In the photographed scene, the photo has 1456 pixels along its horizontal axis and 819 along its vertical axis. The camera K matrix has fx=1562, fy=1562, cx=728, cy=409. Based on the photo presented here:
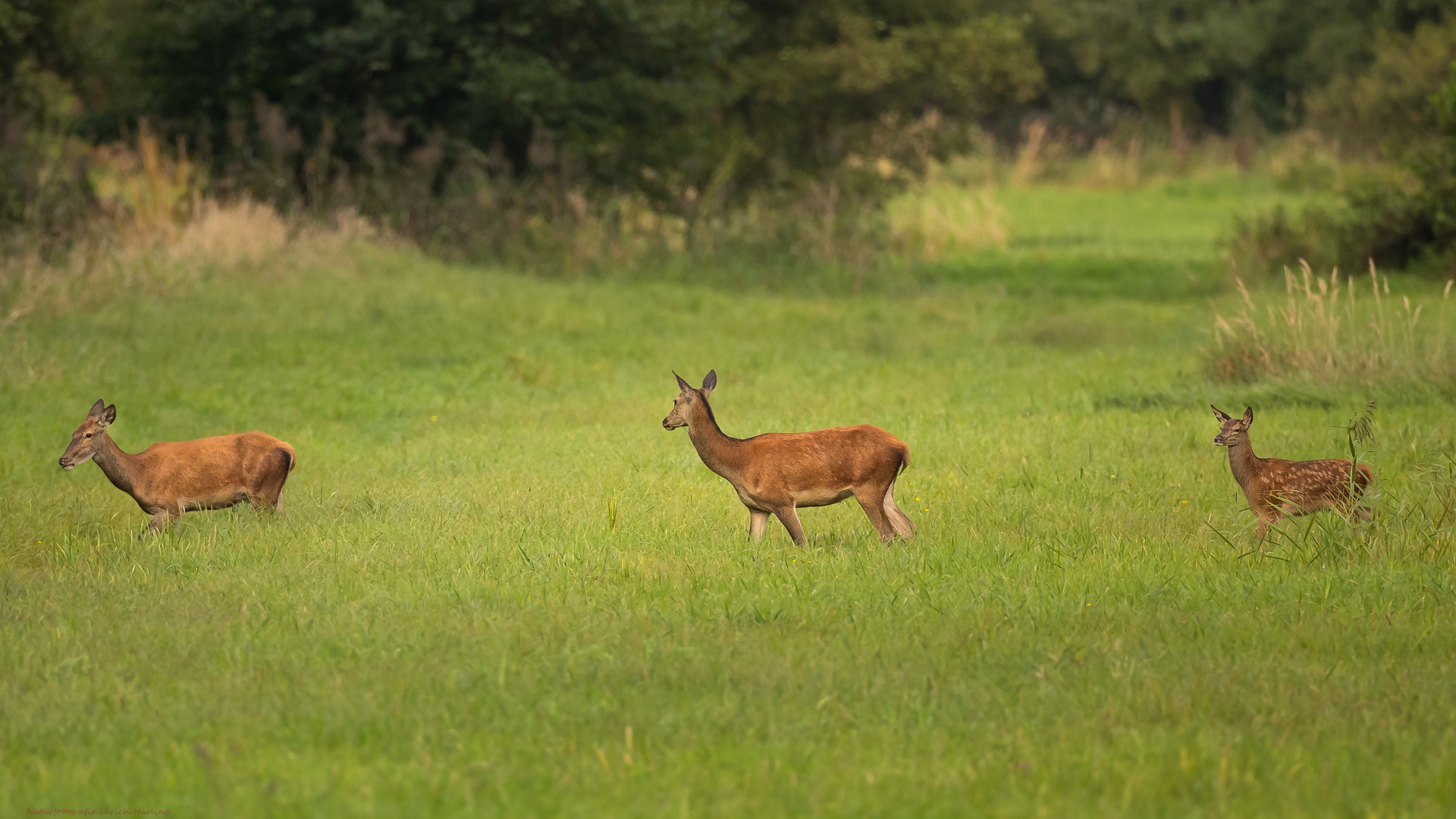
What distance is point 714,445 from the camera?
808cm

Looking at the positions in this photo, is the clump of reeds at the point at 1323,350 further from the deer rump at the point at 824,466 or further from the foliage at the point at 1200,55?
the foliage at the point at 1200,55

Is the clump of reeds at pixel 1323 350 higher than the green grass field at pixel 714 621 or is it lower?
higher

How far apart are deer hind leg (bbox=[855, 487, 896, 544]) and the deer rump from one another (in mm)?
35

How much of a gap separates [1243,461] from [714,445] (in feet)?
9.42

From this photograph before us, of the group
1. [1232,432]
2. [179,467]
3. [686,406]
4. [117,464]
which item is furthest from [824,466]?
[117,464]

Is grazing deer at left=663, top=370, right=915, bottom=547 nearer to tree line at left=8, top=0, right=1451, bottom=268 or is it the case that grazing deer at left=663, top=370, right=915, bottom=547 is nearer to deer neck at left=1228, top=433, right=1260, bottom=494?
deer neck at left=1228, top=433, right=1260, bottom=494

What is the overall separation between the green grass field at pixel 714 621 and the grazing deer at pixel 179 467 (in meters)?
0.23

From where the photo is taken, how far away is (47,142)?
21.5 m

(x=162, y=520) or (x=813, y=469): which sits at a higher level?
(x=813, y=469)

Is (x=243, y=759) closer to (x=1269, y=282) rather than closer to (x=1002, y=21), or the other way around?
(x=1269, y=282)

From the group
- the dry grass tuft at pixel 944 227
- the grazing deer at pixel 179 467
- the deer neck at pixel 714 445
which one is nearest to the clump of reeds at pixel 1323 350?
the deer neck at pixel 714 445

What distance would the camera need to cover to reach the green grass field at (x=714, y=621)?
16.5 feet

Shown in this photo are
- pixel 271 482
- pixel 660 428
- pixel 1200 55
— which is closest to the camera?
pixel 271 482

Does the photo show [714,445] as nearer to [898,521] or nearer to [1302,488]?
[898,521]
